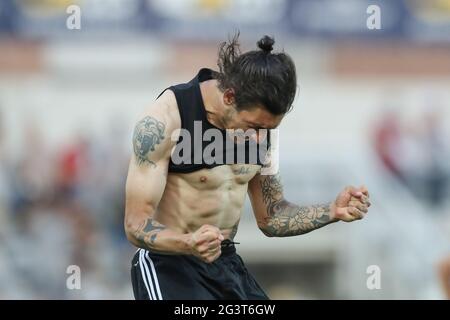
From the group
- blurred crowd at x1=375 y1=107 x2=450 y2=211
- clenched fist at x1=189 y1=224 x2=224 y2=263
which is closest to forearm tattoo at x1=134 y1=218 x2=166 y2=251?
clenched fist at x1=189 y1=224 x2=224 y2=263

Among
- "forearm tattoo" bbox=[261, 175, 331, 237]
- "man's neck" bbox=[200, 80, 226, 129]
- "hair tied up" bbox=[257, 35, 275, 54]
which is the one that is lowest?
"forearm tattoo" bbox=[261, 175, 331, 237]

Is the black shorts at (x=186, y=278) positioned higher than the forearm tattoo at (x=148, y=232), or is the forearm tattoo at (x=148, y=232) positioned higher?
the forearm tattoo at (x=148, y=232)

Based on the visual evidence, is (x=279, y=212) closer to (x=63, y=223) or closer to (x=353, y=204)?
(x=353, y=204)

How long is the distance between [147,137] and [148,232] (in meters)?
0.63

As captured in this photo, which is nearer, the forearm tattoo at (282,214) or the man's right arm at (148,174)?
the man's right arm at (148,174)

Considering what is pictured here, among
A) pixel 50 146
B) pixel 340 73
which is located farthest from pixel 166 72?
pixel 50 146

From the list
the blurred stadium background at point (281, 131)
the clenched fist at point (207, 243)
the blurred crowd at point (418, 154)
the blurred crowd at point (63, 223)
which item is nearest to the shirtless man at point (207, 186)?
Result: the clenched fist at point (207, 243)

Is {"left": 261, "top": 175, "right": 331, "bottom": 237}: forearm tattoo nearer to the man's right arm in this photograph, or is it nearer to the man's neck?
the man's neck

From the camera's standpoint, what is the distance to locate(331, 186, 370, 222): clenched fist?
8.20 m

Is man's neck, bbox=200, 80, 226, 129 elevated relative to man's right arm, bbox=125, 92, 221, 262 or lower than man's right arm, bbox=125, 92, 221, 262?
elevated

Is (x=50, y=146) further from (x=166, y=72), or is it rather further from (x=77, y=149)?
(x=166, y=72)

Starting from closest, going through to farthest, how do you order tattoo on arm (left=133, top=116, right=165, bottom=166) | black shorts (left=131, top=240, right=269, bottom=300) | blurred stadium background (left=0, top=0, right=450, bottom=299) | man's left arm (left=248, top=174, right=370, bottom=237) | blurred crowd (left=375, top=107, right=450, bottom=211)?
tattoo on arm (left=133, top=116, right=165, bottom=166) < black shorts (left=131, top=240, right=269, bottom=300) < man's left arm (left=248, top=174, right=370, bottom=237) < blurred stadium background (left=0, top=0, right=450, bottom=299) < blurred crowd (left=375, top=107, right=450, bottom=211)

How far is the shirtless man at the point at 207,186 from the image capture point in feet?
26.2

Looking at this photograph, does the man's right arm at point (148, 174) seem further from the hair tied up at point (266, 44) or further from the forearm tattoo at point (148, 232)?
the hair tied up at point (266, 44)
